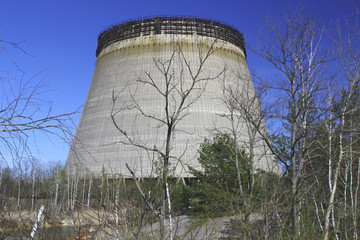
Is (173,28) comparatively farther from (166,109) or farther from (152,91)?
(166,109)

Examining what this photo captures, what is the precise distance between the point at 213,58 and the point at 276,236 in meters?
19.4

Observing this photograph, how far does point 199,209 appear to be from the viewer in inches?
533

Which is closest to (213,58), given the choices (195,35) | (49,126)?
(195,35)

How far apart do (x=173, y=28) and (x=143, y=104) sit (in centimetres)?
681

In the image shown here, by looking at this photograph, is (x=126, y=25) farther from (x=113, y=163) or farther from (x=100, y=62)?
(x=113, y=163)

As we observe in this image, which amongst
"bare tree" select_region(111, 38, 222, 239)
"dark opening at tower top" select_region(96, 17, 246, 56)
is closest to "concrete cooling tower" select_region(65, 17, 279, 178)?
"dark opening at tower top" select_region(96, 17, 246, 56)

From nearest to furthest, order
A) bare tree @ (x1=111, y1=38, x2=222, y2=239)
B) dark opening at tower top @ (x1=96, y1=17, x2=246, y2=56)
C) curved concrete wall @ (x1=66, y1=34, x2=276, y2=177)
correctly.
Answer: bare tree @ (x1=111, y1=38, x2=222, y2=239) < curved concrete wall @ (x1=66, y1=34, x2=276, y2=177) < dark opening at tower top @ (x1=96, y1=17, x2=246, y2=56)

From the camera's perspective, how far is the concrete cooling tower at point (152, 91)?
63.5ft

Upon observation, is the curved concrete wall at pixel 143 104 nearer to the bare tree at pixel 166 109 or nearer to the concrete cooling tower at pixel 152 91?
the concrete cooling tower at pixel 152 91

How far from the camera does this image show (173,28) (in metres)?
23.5

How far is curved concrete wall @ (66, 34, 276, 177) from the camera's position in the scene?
63.3 ft

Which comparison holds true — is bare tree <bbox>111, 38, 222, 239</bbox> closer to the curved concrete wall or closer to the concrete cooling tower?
the concrete cooling tower

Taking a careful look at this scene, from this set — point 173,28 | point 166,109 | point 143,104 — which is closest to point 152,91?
point 143,104

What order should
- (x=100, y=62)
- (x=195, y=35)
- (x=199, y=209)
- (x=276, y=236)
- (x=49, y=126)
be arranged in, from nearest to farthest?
(x=49, y=126) < (x=276, y=236) < (x=199, y=209) < (x=195, y=35) < (x=100, y=62)
